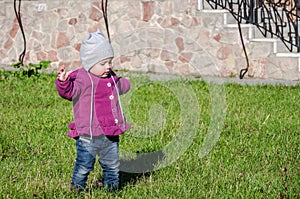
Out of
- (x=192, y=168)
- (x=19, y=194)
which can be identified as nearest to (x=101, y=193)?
(x=19, y=194)

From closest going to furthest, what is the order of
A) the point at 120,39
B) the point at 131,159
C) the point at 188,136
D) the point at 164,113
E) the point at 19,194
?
the point at 19,194
the point at 131,159
the point at 188,136
the point at 164,113
the point at 120,39

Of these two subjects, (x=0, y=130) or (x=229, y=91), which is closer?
(x=0, y=130)

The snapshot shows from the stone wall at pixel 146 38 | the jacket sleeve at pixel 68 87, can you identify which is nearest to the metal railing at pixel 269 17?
the stone wall at pixel 146 38

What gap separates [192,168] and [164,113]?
6.93 ft

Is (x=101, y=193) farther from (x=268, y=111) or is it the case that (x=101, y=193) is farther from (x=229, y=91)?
(x=229, y=91)

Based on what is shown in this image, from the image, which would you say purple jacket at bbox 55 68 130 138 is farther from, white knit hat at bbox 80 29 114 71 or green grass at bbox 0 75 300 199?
green grass at bbox 0 75 300 199

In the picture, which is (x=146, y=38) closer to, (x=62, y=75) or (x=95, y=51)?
(x=95, y=51)

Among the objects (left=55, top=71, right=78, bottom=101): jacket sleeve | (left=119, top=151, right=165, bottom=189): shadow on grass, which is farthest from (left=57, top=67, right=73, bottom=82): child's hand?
(left=119, top=151, right=165, bottom=189): shadow on grass

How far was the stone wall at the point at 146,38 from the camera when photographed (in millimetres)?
10641

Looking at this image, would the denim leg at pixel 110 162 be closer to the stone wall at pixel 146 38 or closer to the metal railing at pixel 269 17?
the stone wall at pixel 146 38

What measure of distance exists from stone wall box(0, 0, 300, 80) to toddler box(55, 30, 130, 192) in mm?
6321

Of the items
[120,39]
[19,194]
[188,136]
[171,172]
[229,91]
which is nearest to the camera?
[19,194]

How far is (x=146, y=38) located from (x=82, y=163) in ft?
23.1

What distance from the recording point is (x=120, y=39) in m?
11.4
